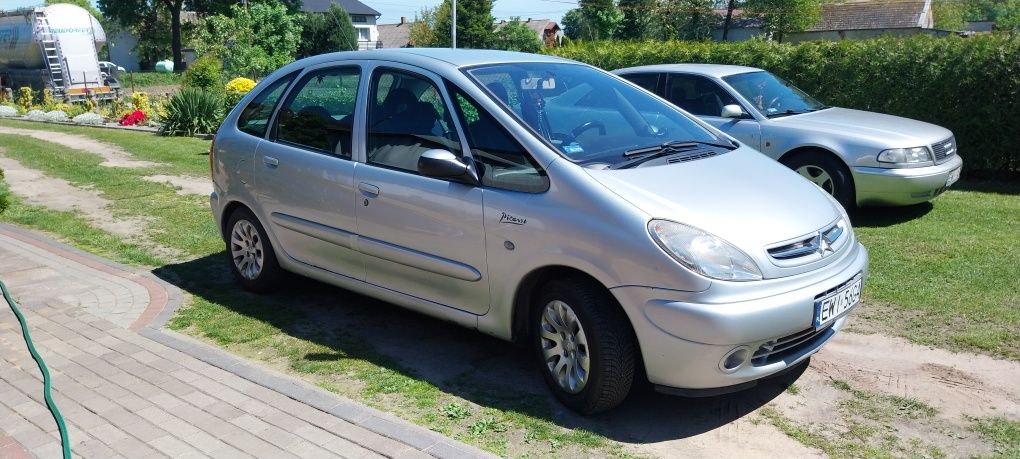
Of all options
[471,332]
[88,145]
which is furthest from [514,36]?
[471,332]

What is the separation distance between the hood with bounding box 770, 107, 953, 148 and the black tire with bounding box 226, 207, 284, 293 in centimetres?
542

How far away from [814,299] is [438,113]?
234 cm

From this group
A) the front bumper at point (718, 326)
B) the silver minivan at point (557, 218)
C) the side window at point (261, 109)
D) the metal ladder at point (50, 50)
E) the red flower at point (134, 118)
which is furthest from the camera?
the metal ladder at point (50, 50)

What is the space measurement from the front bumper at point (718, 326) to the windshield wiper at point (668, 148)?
0.99 m

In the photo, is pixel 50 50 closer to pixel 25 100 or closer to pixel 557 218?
pixel 25 100

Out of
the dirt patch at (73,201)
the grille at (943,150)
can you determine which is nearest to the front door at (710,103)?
the grille at (943,150)

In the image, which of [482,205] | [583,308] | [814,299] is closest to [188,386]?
[482,205]

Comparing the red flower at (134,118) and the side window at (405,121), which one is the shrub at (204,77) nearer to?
the red flower at (134,118)

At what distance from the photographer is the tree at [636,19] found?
63.3 m

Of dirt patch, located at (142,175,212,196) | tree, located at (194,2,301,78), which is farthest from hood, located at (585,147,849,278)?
tree, located at (194,2,301,78)

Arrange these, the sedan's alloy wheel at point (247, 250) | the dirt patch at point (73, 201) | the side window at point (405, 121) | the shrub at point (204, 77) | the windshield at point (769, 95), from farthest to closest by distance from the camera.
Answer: the shrub at point (204, 77) < the windshield at point (769, 95) < the dirt patch at point (73, 201) < the sedan's alloy wheel at point (247, 250) < the side window at point (405, 121)

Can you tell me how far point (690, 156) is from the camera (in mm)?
4590

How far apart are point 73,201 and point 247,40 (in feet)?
62.7

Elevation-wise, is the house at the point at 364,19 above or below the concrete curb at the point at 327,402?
above
